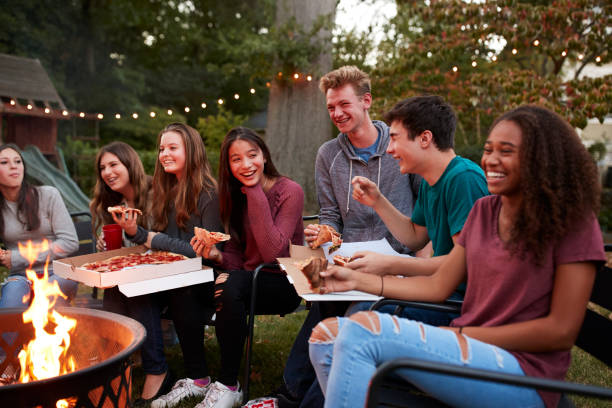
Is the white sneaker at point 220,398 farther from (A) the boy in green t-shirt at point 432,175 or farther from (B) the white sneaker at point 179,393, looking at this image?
(A) the boy in green t-shirt at point 432,175

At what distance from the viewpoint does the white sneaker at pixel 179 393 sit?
293 cm

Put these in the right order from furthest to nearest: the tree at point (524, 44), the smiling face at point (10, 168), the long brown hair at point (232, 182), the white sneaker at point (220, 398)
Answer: the tree at point (524, 44) < the smiling face at point (10, 168) < the long brown hair at point (232, 182) < the white sneaker at point (220, 398)

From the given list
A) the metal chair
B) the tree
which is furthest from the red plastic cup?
the tree

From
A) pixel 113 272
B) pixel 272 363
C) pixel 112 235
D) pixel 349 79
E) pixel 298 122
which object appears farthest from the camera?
pixel 298 122

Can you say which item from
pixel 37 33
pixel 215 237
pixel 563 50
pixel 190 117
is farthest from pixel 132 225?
pixel 190 117

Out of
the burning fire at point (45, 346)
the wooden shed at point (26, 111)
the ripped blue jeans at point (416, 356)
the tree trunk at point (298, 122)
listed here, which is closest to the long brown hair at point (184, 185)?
the burning fire at point (45, 346)

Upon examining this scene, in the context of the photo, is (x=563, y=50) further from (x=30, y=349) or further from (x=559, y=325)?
(x=30, y=349)

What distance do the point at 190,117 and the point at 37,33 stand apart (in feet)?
21.1

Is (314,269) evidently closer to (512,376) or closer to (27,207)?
(512,376)

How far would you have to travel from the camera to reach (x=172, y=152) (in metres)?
3.40

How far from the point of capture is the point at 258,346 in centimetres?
400

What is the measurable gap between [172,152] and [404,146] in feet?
5.05

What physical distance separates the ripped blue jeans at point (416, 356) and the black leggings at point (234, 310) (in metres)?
1.25

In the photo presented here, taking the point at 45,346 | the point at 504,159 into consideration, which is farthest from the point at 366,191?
the point at 45,346
